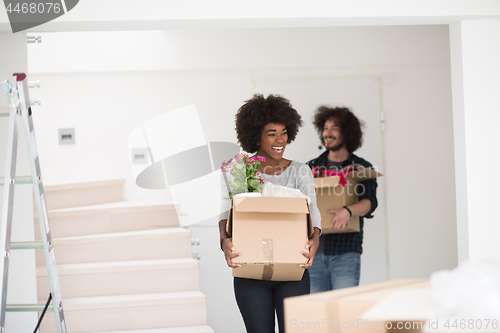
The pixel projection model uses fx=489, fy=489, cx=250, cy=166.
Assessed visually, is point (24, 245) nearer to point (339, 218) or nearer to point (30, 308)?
point (30, 308)

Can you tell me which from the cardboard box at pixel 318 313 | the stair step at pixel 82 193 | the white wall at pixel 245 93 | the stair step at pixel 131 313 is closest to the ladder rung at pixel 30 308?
the stair step at pixel 131 313

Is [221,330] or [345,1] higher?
[345,1]

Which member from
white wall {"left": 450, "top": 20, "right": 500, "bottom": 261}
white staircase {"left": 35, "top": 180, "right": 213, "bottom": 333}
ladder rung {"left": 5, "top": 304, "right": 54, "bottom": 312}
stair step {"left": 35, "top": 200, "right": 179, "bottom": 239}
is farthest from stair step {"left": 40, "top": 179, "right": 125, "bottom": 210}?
white wall {"left": 450, "top": 20, "right": 500, "bottom": 261}

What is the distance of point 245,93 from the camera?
12.7ft

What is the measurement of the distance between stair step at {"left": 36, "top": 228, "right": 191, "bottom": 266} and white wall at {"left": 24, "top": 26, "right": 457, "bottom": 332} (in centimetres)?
64

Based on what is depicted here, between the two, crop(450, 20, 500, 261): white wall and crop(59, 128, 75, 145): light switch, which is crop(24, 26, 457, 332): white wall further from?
crop(450, 20, 500, 261): white wall

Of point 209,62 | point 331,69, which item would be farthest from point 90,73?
point 331,69

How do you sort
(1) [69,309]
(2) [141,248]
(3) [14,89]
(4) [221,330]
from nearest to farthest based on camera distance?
(3) [14,89]
(1) [69,309]
(2) [141,248]
(4) [221,330]

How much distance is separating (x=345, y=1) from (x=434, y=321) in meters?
1.68

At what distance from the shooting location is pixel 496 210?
2262 mm

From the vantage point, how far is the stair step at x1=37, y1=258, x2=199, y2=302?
114 inches

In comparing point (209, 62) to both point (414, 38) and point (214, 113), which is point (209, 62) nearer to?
point (214, 113)

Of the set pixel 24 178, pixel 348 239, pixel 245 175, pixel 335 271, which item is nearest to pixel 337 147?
pixel 348 239

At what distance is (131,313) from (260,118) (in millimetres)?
1375
